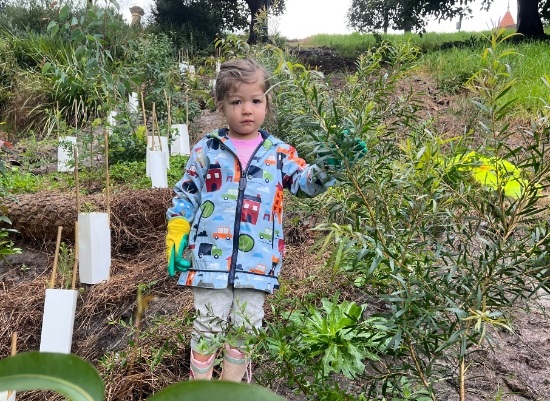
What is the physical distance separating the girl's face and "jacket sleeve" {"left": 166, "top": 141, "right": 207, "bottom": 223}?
0.54 ft

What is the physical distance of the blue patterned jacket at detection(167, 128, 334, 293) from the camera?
199 centimetres

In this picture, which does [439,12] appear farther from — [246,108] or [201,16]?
[246,108]

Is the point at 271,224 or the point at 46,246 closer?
the point at 271,224

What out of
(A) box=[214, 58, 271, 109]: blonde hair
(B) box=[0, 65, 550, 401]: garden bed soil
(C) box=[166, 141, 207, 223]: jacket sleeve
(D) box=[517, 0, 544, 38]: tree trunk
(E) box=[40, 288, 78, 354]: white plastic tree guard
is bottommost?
(B) box=[0, 65, 550, 401]: garden bed soil

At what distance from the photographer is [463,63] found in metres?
7.25

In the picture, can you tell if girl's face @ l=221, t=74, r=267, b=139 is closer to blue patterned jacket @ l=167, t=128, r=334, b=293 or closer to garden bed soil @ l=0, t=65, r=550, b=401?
blue patterned jacket @ l=167, t=128, r=334, b=293

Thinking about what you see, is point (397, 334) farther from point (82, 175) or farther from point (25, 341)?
point (82, 175)

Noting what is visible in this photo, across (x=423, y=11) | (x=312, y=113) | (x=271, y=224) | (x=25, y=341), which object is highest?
(x=423, y=11)

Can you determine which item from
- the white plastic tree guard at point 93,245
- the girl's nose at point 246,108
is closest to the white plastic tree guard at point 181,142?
the white plastic tree guard at point 93,245

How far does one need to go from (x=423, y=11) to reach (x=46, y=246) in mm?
9974

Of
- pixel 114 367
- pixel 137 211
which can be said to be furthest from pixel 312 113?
pixel 137 211

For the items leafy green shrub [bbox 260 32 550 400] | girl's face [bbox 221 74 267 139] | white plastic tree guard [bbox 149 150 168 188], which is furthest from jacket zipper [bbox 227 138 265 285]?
white plastic tree guard [bbox 149 150 168 188]

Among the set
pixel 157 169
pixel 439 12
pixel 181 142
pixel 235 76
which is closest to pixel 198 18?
pixel 439 12

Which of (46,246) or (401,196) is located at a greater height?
(401,196)
